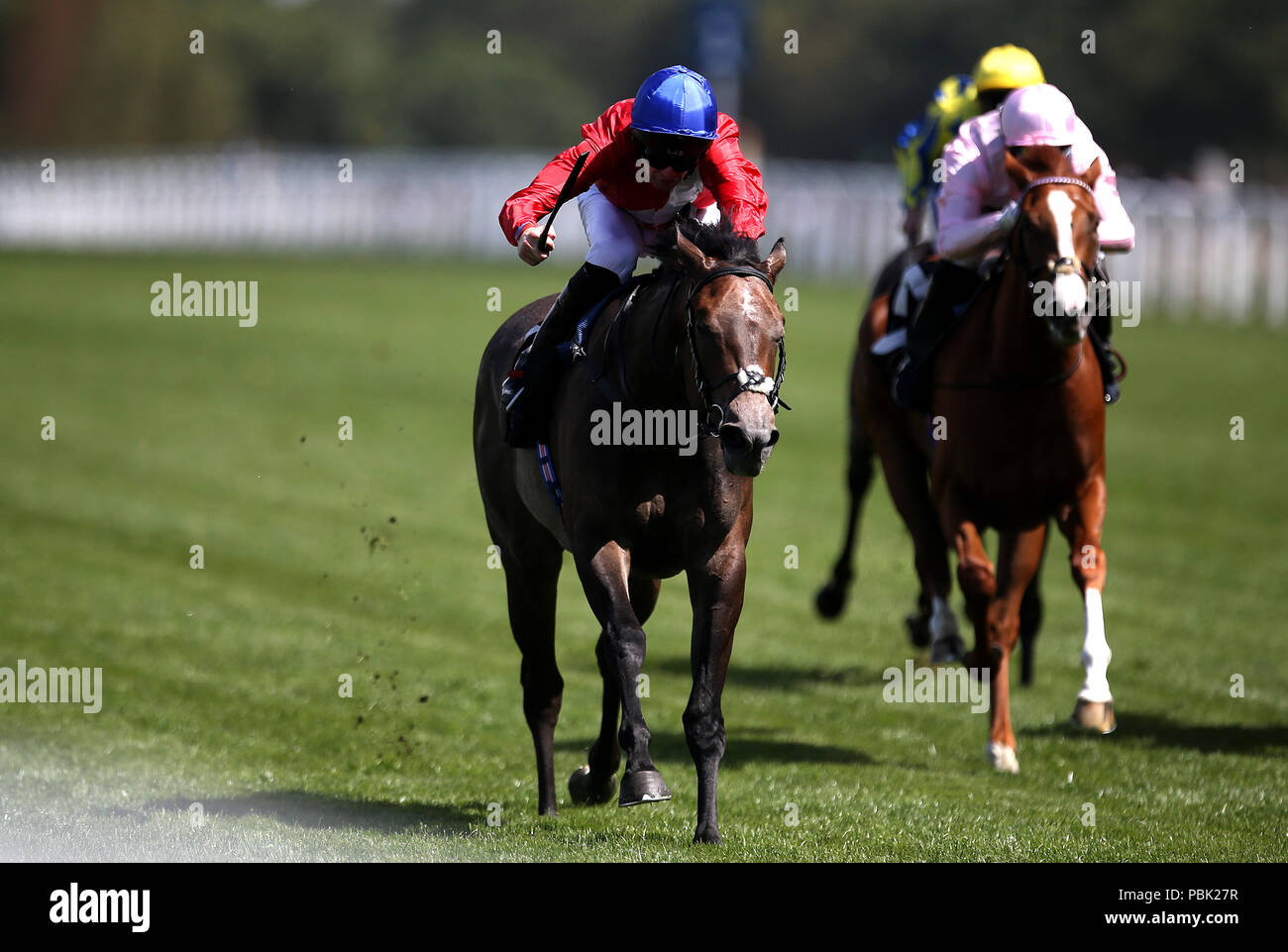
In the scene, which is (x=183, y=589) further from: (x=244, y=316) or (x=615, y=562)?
(x=244, y=316)

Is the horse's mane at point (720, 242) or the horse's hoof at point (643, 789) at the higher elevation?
the horse's mane at point (720, 242)

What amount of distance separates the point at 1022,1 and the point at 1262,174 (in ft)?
38.2

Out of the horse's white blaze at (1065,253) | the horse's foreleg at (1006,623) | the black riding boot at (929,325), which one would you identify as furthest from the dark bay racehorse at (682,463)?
the black riding boot at (929,325)

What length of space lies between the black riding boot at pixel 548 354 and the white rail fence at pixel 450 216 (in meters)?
24.0

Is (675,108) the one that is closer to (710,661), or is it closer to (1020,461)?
(710,661)

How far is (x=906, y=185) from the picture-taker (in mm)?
10180

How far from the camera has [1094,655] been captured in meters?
7.39

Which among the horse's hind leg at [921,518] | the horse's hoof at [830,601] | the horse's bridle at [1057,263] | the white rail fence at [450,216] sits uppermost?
the white rail fence at [450,216]

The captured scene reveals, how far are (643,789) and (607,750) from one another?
138 centimetres

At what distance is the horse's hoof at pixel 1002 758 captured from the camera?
783cm

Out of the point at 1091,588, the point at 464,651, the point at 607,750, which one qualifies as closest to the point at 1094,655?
the point at 1091,588

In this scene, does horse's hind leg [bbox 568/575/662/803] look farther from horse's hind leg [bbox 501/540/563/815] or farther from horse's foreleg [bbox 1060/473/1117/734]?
horse's foreleg [bbox 1060/473/1117/734]

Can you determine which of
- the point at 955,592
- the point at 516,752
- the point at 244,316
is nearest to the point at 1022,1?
the point at 244,316

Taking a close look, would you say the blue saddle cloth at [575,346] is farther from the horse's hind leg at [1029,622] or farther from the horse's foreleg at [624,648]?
the horse's hind leg at [1029,622]
